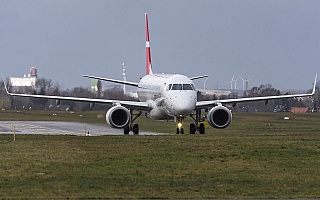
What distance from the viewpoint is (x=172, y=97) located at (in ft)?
153

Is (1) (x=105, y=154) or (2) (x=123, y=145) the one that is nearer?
(1) (x=105, y=154)

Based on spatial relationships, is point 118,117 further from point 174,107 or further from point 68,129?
point 68,129

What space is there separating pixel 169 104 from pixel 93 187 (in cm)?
2424

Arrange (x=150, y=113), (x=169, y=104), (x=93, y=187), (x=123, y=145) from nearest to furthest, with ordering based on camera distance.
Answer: (x=93, y=187) → (x=123, y=145) → (x=169, y=104) → (x=150, y=113)

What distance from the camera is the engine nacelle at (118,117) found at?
46.7 m

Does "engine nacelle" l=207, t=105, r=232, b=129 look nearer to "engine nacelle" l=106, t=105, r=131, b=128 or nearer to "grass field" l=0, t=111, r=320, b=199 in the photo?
"engine nacelle" l=106, t=105, r=131, b=128

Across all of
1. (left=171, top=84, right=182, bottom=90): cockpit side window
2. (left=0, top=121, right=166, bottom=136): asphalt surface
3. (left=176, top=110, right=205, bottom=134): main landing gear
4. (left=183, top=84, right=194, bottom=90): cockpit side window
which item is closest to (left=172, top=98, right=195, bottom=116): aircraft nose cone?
(left=183, top=84, right=194, bottom=90): cockpit side window

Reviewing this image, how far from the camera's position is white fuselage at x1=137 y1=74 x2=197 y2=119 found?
46.1 m

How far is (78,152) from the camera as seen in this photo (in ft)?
105

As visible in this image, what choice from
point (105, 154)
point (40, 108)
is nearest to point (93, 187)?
point (105, 154)

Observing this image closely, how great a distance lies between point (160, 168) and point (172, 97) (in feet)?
64.3

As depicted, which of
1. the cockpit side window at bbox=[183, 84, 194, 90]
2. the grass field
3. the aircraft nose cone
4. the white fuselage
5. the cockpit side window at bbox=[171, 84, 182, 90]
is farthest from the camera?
the cockpit side window at bbox=[171, 84, 182, 90]

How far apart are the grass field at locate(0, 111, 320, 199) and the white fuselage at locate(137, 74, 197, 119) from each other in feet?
25.0

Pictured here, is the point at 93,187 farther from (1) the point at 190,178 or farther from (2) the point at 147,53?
(2) the point at 147,53
